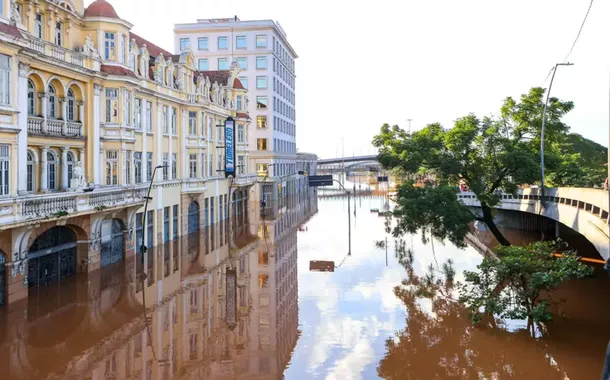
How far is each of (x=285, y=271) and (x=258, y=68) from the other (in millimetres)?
52235

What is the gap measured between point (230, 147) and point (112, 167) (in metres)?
20.4

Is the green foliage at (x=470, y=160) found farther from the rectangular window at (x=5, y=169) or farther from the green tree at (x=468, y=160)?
the rectangular window at (x=5, y=169)

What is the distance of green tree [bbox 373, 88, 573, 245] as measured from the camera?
97.0 ft

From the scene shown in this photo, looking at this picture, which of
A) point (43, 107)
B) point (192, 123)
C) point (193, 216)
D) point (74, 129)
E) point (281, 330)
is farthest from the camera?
point (193, 216)

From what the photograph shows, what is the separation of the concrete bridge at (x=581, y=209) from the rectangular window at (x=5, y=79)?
2066 cm

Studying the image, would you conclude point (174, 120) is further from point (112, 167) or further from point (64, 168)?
point (64, 168)

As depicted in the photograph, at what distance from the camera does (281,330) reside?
65.0ft

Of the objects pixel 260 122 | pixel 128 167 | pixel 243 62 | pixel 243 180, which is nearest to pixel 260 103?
pixel 260 122

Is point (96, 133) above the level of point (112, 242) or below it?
above

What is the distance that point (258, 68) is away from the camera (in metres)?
78.1

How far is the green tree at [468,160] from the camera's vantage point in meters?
29.6

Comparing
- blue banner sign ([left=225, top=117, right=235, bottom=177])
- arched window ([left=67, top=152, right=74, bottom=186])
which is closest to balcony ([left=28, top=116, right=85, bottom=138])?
arched window ([left=67, top=152, right=74, bottom=186])

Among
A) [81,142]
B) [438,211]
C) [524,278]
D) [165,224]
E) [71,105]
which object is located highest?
[71,105]

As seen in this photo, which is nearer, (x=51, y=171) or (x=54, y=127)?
(x=54, y=127)
